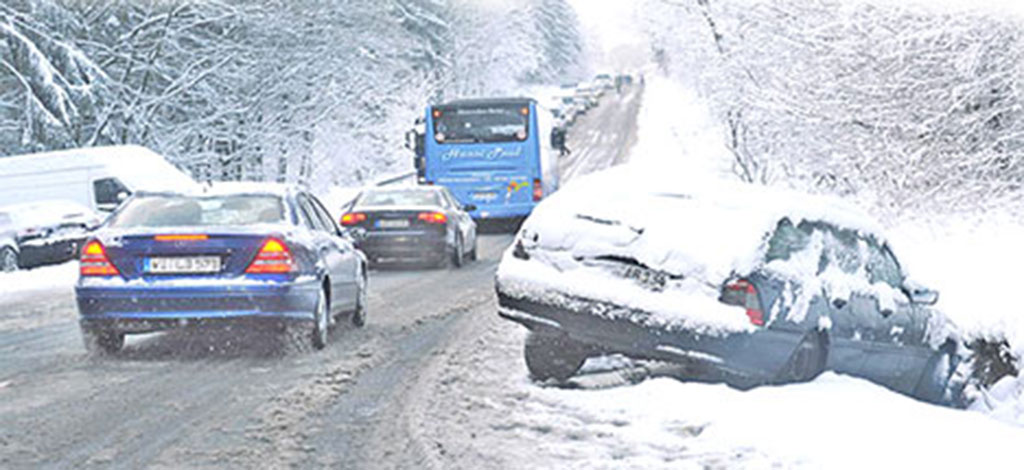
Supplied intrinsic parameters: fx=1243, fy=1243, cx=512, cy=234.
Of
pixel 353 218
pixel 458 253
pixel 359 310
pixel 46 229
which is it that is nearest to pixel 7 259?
pixel 46 229

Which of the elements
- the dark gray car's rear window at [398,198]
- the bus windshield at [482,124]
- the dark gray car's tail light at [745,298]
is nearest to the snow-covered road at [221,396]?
the dark gray car's tail light at [745,298]

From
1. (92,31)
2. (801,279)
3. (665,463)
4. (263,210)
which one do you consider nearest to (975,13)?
(801,279)

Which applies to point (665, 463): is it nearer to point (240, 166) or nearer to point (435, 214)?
point (435, 214)

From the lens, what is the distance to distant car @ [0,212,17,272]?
22.2 metres

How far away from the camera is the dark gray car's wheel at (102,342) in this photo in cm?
985

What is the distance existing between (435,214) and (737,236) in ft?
39.2

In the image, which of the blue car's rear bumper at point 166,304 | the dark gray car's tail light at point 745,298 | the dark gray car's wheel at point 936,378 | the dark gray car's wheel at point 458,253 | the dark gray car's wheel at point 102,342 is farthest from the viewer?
the dark gray car's wheel at point 458,253

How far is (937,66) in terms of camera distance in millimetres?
17312

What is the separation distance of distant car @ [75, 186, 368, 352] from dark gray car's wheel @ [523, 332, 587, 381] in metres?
2.02

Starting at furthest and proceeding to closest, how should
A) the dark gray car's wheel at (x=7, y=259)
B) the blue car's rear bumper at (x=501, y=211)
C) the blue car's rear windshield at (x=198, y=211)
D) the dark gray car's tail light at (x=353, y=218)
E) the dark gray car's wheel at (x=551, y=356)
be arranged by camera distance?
the blue car's rear bumper at (x=501, y=211) < the dark gray car's wheel at (x=7, y=259) < the dark gray car's tail light at (x=353, y=218) < the blue car's rear windshield at (x=198, y=211) < the dark gray car's wheel at (x=551, y=356)

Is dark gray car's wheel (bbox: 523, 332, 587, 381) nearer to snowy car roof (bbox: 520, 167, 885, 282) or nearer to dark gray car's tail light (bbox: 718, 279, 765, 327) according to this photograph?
snowy car roof (bbox: 520, 167, 885, 282)

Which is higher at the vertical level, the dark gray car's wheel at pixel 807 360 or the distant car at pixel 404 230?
the dark gray car's wheel at pixel 807 360

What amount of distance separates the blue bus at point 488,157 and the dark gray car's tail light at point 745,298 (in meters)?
21.4

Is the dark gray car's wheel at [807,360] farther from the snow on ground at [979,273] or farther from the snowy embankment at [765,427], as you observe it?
the snow on ground at [979,273]
